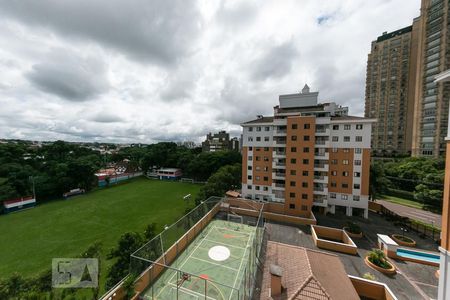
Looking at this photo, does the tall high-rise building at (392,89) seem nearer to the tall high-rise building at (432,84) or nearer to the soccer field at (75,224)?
the tall high-rise building at (432,84)

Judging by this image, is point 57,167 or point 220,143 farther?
point 220,143

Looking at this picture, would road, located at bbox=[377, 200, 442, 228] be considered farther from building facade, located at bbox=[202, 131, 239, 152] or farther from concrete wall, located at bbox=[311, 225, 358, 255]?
building facade, located at bbox=[202, 131, 239, 152]

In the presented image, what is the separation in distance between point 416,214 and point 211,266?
107 feet

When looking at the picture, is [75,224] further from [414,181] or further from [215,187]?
[414,181]

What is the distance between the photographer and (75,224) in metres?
25.6

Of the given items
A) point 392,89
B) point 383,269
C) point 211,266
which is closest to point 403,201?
point 383,269

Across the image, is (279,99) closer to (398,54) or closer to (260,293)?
(260,293)

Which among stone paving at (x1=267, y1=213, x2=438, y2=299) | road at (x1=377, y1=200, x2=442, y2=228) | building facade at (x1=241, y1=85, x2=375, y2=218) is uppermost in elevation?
building facade at (x1=241, y1=85, x2=375, y2=218)

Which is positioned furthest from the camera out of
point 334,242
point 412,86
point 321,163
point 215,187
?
point 412,86

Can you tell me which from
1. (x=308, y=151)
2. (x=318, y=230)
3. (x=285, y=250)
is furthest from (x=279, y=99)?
(x=285, y=250)

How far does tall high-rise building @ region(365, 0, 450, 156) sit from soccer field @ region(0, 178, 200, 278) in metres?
61.3

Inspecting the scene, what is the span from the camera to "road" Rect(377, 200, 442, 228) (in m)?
23.4

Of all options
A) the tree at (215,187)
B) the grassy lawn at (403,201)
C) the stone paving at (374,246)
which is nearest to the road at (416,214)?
the grassy lawn at (403,201)

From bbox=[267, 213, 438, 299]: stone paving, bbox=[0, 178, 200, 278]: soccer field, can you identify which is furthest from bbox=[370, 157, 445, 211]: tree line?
bbox=[0, 178, 200, 278]: soccer field
